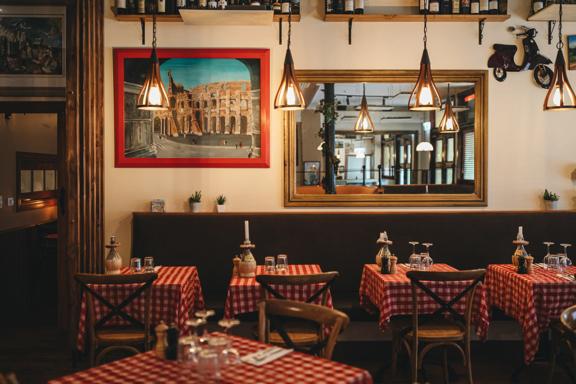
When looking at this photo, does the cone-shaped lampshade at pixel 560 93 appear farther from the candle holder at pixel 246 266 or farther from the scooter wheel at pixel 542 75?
the candle holder at pixel 246 266

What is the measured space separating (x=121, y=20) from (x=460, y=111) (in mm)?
3439

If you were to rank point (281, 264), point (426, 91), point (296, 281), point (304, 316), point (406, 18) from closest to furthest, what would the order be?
point (304, 316) < point (296, 281) < point (426, 91) < point (281, 264) < point (406, 18)

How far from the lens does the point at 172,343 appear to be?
7.86 ft

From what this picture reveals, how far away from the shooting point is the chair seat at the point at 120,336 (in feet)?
12.8

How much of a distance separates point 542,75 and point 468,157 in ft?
3.52

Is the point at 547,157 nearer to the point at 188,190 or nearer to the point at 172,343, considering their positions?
the point at 188,190

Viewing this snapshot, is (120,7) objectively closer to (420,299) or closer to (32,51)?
(32,51)

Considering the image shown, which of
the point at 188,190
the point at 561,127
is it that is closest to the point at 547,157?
the point at 561,127

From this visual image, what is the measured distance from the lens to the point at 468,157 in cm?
562

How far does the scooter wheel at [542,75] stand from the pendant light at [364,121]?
5.50 feet

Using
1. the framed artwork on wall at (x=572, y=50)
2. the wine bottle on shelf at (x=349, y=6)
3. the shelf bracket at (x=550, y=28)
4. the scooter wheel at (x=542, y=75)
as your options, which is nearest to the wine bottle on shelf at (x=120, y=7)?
the wine bottle on shelf at (x=349, y=6)

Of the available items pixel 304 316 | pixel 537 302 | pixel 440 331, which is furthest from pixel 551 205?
pixel 304 316

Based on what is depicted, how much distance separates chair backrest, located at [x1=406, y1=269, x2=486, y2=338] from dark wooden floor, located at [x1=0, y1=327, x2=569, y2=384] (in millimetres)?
589

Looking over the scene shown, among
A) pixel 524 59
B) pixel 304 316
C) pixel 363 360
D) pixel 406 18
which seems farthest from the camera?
pixel 524 59
